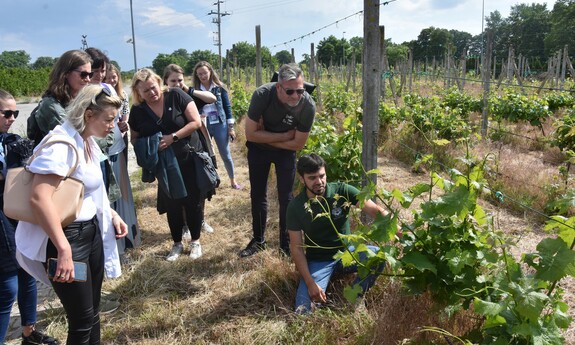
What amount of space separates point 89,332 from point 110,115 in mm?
1038

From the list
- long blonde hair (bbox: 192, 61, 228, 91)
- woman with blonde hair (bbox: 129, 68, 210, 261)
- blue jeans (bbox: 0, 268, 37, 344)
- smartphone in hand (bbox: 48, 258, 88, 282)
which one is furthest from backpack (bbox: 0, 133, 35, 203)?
long blonde hair (bbox: 192, 61, 228, 91)

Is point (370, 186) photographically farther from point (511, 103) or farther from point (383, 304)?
point (511, 103)

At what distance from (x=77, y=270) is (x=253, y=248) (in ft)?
6.51

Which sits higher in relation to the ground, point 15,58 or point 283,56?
point 15,58

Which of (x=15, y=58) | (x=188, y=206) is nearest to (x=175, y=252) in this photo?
(x=188, y=206)

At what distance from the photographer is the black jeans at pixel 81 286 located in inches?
73.0

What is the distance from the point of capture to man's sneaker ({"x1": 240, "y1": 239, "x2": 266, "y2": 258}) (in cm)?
365

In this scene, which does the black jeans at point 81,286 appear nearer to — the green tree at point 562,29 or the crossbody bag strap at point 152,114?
the crossbody bag strap at point 152,114

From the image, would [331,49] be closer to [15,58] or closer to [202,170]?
[202,170]

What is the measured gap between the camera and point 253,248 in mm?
3689

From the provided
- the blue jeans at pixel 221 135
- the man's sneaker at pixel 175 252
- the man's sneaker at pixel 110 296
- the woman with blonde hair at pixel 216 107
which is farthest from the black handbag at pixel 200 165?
the blue jeans at pixel 221 135

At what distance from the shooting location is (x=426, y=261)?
186cm

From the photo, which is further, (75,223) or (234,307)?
(234,307)

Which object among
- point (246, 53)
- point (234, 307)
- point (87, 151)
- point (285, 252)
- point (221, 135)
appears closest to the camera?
point (87, 151)
